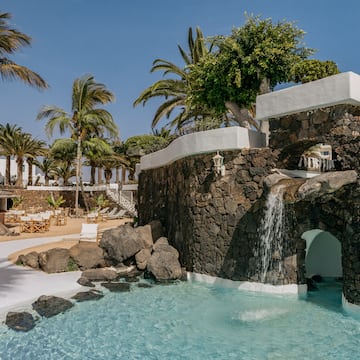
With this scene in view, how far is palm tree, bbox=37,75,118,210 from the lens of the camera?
3089 cm

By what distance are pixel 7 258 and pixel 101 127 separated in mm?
23914

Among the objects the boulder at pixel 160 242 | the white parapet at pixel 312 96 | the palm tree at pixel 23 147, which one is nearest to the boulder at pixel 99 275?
the boulder at pixel 160 242

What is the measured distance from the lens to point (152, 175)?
15.5 meters

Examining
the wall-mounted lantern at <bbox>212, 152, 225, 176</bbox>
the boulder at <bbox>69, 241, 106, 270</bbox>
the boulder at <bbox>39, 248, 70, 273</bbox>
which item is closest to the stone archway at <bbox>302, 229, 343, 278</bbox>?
the wall-mounted lantern at <bbox>212, 152, 225, 176</bbox>

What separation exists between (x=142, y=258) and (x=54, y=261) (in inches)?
105

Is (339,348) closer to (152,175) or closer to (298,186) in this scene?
(298,186)

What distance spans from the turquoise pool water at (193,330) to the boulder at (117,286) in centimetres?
50

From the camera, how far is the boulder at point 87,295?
8344mm

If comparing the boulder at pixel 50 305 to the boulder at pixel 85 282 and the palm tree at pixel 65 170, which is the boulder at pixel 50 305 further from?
the palm tree at pixel 65 170

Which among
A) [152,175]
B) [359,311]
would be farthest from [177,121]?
[359,311]

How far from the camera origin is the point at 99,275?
1033 centimetres

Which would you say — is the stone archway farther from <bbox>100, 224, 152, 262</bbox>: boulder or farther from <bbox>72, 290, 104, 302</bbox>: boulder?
<bbox>72, 290, 104, 302</bbox>: boulder

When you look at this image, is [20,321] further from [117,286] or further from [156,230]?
[156,230]

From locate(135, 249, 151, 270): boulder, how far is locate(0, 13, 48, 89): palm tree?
8012 millimetres
